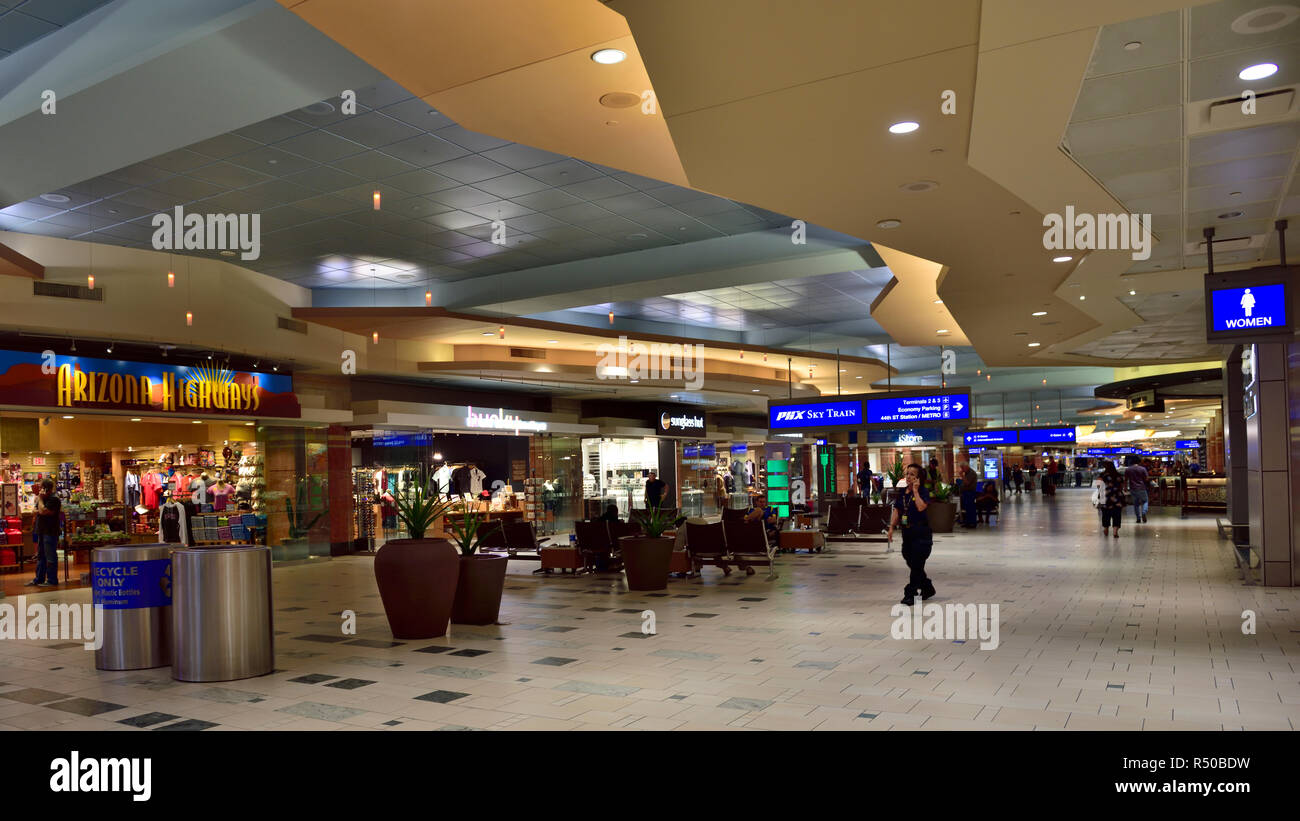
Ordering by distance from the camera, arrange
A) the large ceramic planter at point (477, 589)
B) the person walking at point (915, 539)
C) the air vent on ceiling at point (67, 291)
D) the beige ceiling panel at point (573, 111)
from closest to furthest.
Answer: the beige ceiling panel at point (573, 111) < the large ceramic planter at point (477, 589) < the person walking at point (915, 539) < the air vent on ceiling at point (67, 291)

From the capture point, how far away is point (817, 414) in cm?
1762

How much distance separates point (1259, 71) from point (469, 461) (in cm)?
2045

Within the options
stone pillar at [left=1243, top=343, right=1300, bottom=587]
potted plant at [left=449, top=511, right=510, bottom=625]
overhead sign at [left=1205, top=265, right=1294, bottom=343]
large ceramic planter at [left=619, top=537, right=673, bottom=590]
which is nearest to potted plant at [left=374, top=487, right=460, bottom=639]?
potted plant at [left=449, top=511, right=510, bottom=625]

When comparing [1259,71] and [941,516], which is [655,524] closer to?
[1259,71]

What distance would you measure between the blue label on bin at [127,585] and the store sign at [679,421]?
66.7ft

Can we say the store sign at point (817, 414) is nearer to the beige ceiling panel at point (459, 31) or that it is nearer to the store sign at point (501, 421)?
the store sign at point (501, 421)

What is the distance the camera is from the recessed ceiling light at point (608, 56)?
15.6 feet

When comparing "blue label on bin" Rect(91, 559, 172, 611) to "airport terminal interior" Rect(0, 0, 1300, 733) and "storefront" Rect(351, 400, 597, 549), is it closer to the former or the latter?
"airport terminal interior" Rect(0, 0, 1300, 733)

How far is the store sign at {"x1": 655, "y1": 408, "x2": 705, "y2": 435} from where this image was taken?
27.5 meters

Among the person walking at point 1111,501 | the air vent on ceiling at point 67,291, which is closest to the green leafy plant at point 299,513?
the air vent on ceiling at point 67,291

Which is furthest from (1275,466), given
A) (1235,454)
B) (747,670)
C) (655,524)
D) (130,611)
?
(130,611)

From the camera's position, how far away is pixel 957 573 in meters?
12.8

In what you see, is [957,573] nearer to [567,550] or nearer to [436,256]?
[567,550]

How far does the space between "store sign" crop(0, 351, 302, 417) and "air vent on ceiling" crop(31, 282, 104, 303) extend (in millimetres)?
1161
